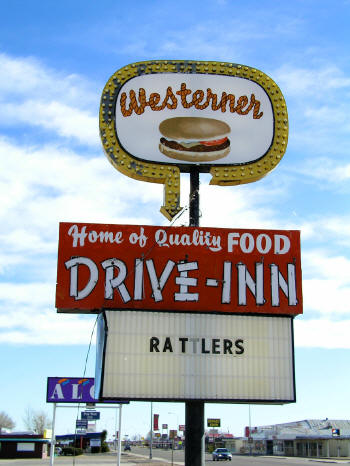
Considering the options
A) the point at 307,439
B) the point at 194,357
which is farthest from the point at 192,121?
the point at 307,439

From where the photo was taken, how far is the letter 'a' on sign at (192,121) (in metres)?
15.4

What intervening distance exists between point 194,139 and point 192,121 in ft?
1.53

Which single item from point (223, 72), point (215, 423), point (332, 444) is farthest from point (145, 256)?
point (332, 444)

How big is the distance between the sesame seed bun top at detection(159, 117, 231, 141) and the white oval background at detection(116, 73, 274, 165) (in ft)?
0.34

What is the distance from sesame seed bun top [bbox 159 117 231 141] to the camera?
15.6 metres

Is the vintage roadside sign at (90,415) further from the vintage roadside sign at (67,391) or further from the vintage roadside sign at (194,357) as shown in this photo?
the vintage roadside sign at (194,357)

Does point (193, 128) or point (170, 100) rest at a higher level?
point (170, 100)

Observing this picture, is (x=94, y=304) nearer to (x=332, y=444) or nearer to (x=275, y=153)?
(x=275, y=153)

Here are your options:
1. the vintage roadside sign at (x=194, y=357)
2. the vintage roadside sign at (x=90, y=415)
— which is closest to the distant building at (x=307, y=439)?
the vintage roadside sign at (x=90, y=415)

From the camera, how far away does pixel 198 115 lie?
15680mm

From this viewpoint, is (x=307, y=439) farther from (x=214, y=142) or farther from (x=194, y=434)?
(x=214, y=142)

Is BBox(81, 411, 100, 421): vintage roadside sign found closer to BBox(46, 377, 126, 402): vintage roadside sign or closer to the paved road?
the paved road

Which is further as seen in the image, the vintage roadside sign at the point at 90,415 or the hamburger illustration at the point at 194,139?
the vintage roadside sign at the point at 90,415

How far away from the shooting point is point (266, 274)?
538 inches
